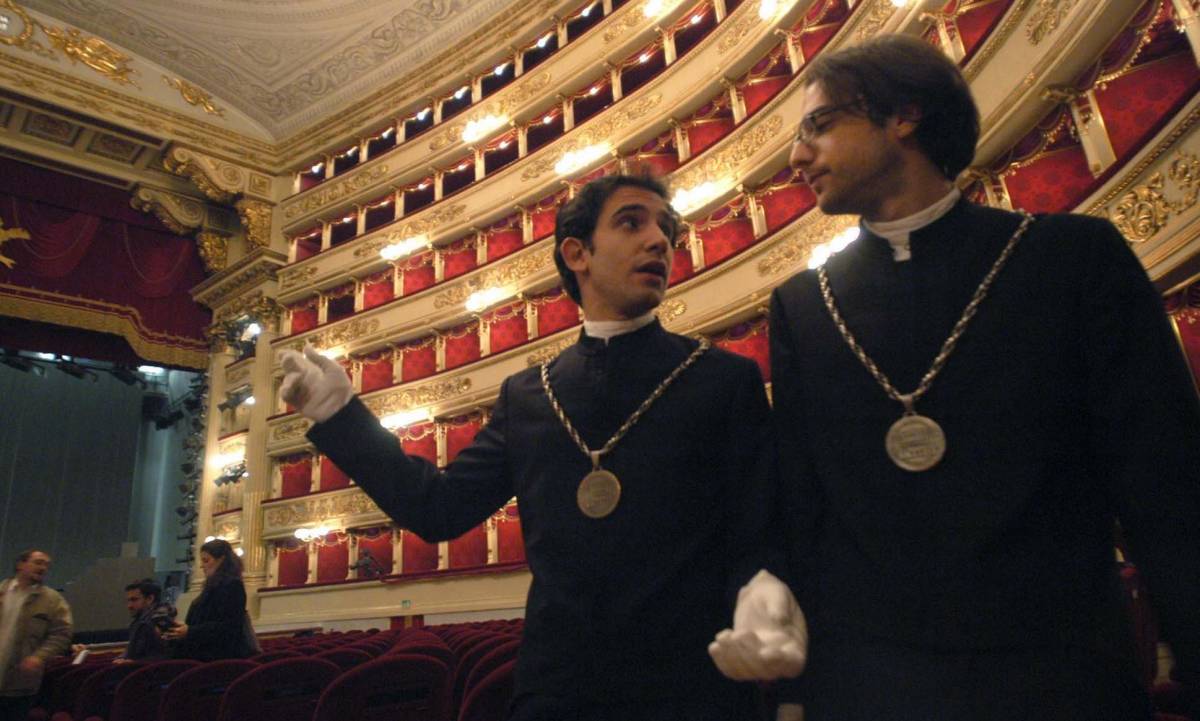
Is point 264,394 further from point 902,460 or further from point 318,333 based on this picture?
point 902,460

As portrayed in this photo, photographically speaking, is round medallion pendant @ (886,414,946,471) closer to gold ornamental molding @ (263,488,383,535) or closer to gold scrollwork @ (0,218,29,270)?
gold ornamental molding @ (263,488,383,535)

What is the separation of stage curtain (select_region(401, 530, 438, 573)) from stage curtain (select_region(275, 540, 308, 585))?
2.00 m

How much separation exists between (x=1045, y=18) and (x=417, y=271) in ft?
31.8

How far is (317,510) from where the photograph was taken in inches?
444

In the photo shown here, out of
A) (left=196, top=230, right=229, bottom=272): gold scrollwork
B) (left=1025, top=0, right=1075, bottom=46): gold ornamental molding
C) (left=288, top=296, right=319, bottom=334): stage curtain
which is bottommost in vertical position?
(left=1025, top=0, right=1075, bottom=46): gold ornamental molding

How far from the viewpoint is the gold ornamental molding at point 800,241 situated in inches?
264

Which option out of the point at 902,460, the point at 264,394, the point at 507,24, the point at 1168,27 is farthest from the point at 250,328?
the point at 902,460

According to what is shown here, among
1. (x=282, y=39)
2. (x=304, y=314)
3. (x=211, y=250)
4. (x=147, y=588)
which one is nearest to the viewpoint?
(x=147, y=588)

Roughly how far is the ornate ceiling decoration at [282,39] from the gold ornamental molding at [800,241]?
7.20 m

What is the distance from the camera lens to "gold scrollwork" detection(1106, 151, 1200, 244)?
356 centimetres

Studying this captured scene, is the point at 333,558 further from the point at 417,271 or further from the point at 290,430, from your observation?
the point at 417,271

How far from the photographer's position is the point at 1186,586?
783 mm

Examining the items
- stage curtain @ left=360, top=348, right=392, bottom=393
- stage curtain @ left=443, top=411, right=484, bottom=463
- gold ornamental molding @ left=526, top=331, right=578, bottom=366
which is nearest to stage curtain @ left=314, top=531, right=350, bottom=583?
stage curtain @ left=443, top=411, right=484, bottom=463

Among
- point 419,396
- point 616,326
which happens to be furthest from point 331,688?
point 419,396
